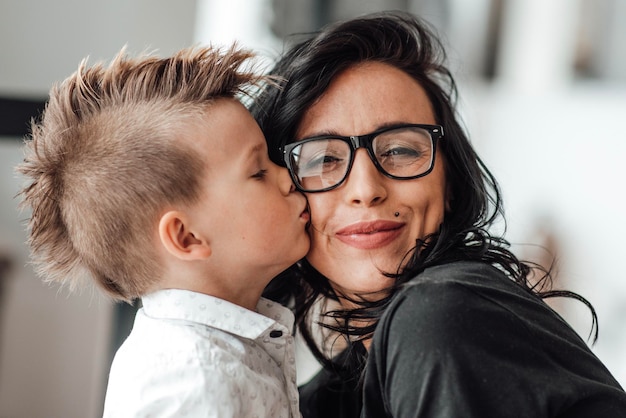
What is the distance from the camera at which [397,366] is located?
1.02m

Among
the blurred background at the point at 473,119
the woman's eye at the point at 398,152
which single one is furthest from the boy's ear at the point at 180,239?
the blurred background at the point at 473,119

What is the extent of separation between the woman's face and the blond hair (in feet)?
0.75

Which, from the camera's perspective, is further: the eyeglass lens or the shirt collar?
the eyeglass lens

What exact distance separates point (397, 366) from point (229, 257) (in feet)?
1.59

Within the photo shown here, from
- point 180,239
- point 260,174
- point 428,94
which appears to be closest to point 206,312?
point 180,239

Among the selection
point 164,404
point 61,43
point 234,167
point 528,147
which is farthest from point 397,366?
point 528,147

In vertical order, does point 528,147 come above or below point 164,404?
below

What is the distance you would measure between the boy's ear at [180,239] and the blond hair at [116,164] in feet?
0.08

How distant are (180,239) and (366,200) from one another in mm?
345

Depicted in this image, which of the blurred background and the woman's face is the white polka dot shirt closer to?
the woman's face

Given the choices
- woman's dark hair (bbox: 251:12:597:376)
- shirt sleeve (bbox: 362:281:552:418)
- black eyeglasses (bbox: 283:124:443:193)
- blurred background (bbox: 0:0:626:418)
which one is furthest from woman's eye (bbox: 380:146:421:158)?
blurred background (bbox: 0:0:626:418)

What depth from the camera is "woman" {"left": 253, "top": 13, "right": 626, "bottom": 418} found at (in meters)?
1.00

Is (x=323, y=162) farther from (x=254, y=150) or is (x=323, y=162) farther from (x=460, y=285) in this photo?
(x=460, y=285)

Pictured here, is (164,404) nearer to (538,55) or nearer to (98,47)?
(98,47)
